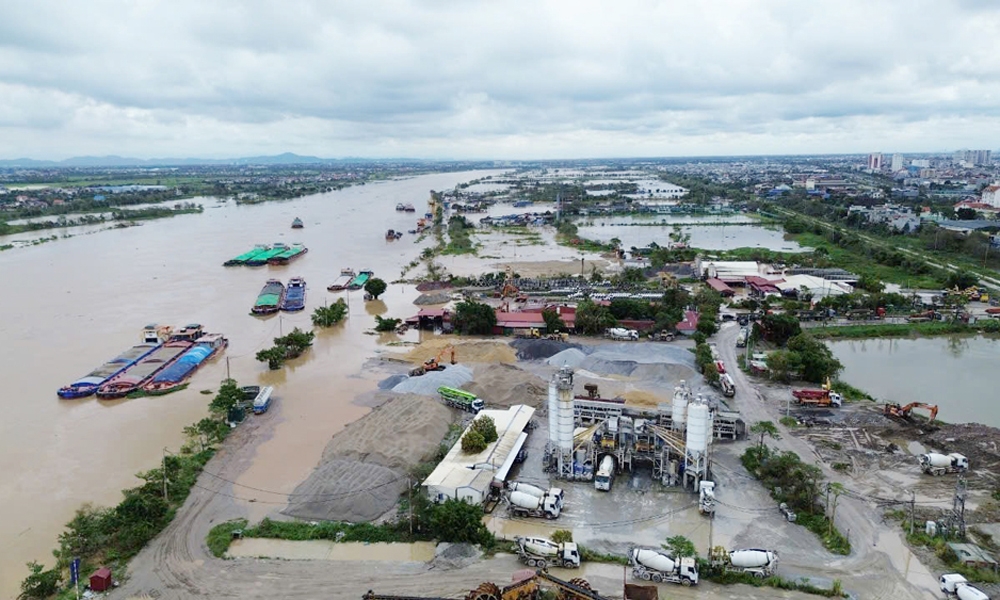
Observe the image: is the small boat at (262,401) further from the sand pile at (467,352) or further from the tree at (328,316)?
the tree at (328,316)

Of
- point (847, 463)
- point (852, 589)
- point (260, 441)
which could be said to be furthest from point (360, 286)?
point (852, 589)

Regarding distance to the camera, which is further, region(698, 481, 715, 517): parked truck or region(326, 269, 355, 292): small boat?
region(326, 269, 355, 292): small boat

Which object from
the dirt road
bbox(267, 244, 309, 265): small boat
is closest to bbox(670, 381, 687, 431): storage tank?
the dirt road

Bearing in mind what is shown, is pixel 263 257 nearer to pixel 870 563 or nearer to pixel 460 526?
pixel 460 526

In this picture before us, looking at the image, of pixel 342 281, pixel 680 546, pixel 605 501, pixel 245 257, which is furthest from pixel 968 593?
pixel 245 257

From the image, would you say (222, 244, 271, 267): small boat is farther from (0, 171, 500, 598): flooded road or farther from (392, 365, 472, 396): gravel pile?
(392, 365, 472, 396): gravel pile

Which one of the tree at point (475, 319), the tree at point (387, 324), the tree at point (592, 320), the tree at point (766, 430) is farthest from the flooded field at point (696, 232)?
the tree at point (766, 430)
